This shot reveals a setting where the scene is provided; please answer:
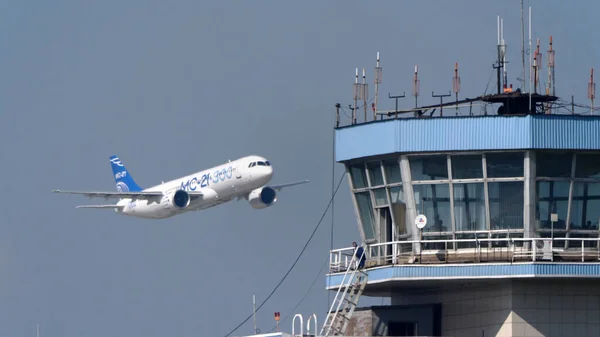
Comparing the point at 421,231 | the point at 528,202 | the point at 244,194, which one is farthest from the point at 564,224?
the point at 244,194

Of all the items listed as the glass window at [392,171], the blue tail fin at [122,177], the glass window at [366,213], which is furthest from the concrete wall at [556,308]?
the blue tail fin at [122,177]

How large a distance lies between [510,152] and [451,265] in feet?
Answer: 12.2

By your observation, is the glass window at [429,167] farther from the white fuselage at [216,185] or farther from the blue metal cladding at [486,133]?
the white fuselage at [216,185]

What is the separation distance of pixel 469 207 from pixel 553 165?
9.04 ft

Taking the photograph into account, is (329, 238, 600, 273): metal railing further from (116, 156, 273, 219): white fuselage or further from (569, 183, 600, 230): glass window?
(116, 156, 273, 219): white fuselage

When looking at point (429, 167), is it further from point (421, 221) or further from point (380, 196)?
point (380, 196)

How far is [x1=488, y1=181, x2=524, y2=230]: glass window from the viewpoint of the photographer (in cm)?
4066

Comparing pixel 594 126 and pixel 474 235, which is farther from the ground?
pixel 594 126

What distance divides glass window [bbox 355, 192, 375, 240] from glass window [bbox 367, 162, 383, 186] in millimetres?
786

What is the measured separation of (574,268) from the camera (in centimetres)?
3891

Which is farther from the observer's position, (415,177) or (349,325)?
(349,325)

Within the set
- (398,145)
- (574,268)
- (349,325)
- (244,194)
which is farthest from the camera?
(244,194)

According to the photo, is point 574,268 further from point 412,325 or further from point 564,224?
point 412,325

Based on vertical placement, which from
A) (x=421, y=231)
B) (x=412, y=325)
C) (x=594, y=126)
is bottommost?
(x=412, y=325)
